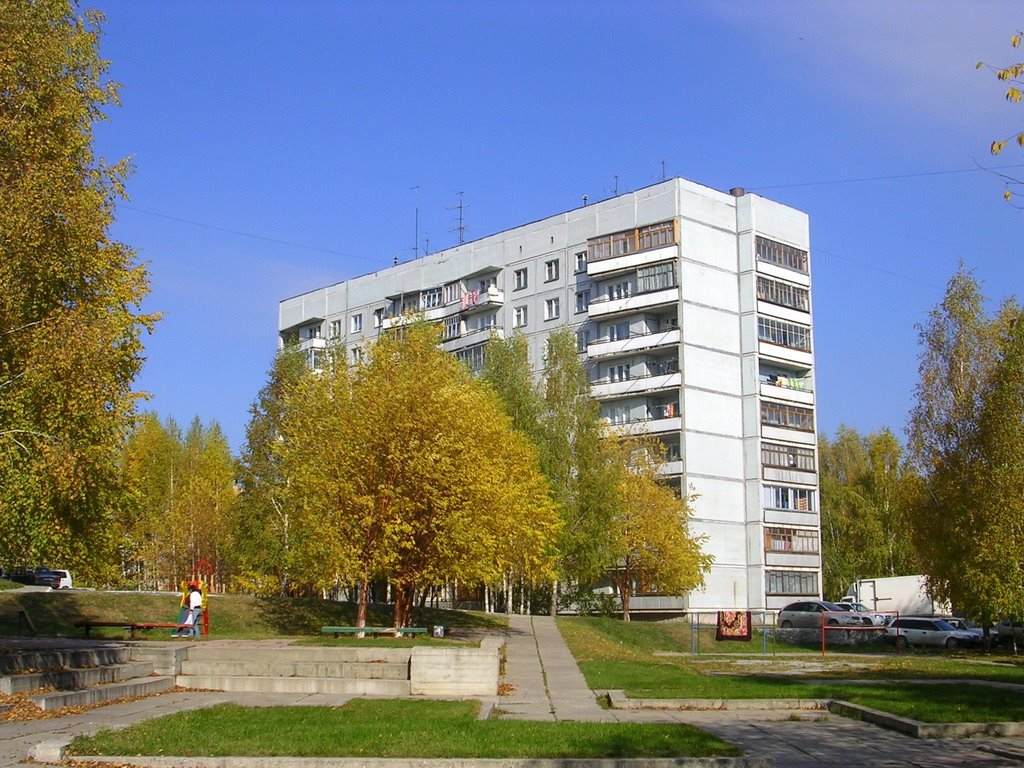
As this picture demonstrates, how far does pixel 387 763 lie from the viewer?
11.7m

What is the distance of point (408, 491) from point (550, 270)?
5105 cm

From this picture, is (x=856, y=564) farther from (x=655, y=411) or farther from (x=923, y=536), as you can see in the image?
(x=923, y=536)

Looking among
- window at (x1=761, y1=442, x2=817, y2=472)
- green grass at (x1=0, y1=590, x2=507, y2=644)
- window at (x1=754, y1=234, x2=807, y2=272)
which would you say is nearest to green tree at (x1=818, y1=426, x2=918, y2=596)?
window at (x1=761, y1=442, x2=817, y2=472)

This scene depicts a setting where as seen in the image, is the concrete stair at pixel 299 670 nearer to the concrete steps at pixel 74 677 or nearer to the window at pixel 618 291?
the concrete steps at pixel 74 677

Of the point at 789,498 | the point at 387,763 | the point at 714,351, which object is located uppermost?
the point at 714,351

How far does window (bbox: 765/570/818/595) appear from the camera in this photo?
72625 millimetres

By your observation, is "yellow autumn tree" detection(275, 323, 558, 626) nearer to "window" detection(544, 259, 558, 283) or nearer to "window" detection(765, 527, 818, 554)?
"window" detection(765, 527, 818, 554)

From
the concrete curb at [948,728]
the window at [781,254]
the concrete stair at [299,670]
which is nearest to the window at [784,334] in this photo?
the window at [781,254]

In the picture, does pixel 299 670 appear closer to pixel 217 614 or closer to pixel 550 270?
pixel 217 614

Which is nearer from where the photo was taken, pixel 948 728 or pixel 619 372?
pixel 948 728

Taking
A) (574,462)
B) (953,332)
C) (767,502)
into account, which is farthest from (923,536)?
(767,502)

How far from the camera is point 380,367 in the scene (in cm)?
3444

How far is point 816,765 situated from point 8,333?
596 inches

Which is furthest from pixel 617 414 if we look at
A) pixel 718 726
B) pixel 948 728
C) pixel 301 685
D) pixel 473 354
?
pixel 948 728
